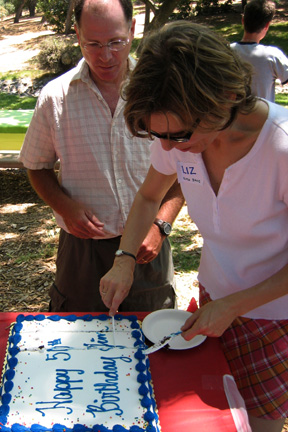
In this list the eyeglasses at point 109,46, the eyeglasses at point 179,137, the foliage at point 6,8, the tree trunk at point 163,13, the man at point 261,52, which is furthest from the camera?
the foliage at point 6,8

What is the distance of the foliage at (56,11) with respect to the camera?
56.3ft

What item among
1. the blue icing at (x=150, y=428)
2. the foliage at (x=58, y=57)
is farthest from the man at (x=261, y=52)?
the foliage at (x=58, y=57)

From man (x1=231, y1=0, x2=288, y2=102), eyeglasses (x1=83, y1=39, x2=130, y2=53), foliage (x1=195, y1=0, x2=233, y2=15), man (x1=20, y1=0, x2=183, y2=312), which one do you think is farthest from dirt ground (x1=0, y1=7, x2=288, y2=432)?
foliage (x1=195, y1=0, x2=233, y2=15)

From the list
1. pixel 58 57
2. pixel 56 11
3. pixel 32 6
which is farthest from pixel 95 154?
pixel 32 6

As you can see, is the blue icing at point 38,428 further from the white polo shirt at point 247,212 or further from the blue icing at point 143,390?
the white polo shirt at point 247,212

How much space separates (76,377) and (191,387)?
1.12ft

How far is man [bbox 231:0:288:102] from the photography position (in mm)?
4449

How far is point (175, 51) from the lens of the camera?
120 centimetres

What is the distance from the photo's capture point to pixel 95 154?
2.12 metres

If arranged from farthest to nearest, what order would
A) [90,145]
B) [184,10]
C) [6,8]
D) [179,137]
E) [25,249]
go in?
[6,8]
[184,10]
[25,249]
[90,145]
[179,137]

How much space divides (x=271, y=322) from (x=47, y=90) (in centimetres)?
137

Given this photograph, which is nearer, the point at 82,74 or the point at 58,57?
the point at 82,74

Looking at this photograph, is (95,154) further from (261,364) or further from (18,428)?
(18,428)

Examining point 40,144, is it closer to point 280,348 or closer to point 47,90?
point 47,90
